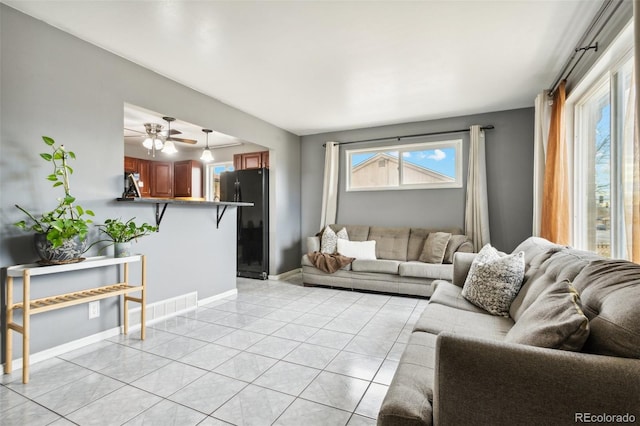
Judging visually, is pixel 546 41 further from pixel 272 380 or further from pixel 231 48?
pixel 272 380

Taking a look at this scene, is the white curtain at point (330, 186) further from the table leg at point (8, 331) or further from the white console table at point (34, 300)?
the table leg at point (8, 331)

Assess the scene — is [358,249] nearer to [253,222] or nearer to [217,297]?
[253,222]

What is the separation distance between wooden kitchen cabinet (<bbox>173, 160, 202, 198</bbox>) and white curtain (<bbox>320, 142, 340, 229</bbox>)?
2635 mm

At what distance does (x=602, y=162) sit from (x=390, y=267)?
2439 millimetres

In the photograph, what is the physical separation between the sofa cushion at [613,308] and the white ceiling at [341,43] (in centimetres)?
187

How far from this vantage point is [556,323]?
1.05 metres

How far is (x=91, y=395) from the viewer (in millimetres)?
1832

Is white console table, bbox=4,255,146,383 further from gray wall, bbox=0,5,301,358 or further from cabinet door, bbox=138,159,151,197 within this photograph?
cabinet door, bbox=138,159,151,197

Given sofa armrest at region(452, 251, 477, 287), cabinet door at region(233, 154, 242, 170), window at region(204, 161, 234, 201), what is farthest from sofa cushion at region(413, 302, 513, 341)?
window at region(204, 161, 234, 201)

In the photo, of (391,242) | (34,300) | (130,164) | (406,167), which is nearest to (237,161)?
(130,164)

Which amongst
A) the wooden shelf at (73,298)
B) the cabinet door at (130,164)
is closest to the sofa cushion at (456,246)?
the wooden shelf at (73,298)

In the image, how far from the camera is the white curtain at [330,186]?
5367 millimetres

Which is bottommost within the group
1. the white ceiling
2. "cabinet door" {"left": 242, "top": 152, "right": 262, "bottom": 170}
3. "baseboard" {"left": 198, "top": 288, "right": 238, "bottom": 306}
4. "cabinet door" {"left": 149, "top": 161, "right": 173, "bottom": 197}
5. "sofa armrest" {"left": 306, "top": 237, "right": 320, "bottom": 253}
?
"baseboard" {"left": 198, "top": 288, "right": 238, "bottom": 306}

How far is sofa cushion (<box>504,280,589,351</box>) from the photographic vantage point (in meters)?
1.00
